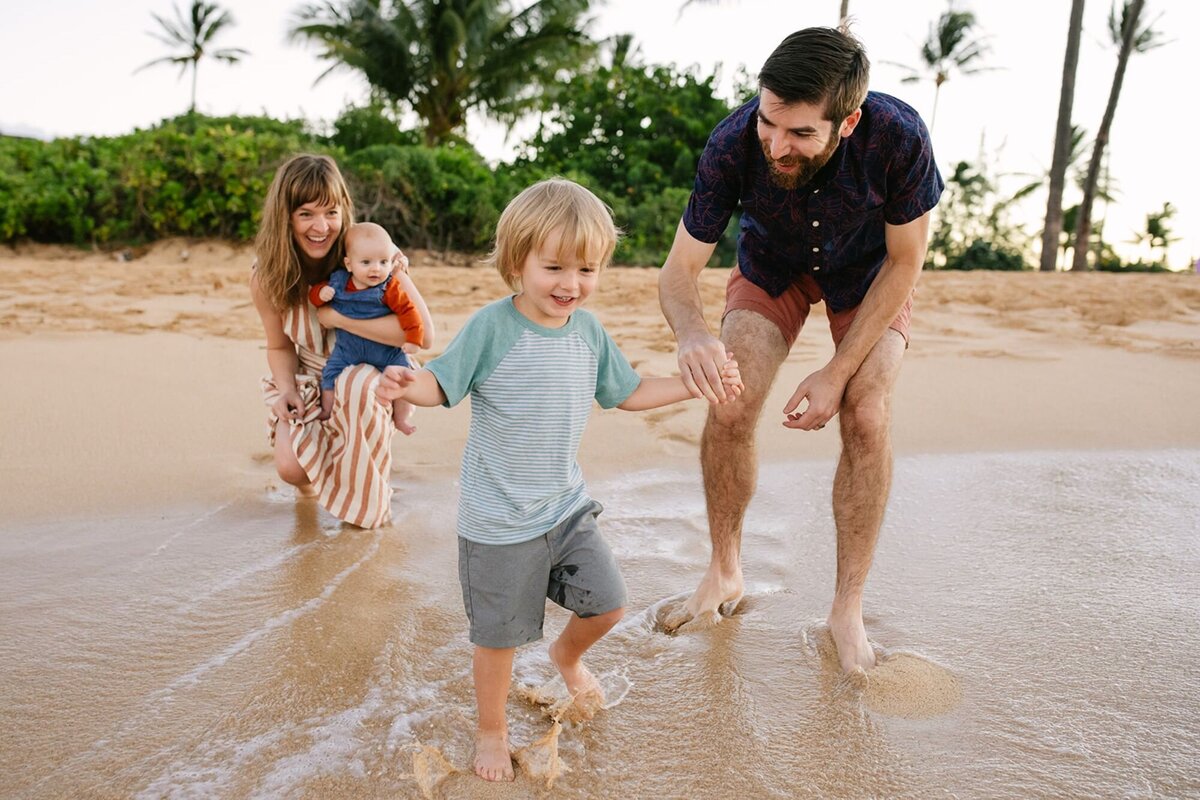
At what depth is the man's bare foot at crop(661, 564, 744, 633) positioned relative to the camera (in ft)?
8.80

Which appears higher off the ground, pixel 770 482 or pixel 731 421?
pixel 731 421

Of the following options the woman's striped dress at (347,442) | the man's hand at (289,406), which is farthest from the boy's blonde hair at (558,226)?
the man's hand at (289,406)

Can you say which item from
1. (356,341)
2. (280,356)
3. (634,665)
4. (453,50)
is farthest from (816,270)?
(453,50)

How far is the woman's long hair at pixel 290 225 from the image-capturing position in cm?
325

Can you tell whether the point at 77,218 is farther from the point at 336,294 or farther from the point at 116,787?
the point at 116,787

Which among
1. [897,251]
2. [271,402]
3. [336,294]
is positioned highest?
[897,251]

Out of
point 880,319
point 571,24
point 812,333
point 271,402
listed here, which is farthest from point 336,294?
point 571,24

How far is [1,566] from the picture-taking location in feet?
9.57

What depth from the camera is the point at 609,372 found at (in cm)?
225

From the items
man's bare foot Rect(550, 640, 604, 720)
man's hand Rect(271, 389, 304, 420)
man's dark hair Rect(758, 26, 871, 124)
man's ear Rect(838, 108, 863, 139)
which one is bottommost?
man's bare foot Rect(550, 640, 604, 720)

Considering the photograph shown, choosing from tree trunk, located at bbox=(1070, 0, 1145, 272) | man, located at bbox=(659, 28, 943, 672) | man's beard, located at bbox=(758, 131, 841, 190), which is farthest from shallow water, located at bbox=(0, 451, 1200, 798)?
tree trunk, located at bbox=(1070, 0, 1145, 272)

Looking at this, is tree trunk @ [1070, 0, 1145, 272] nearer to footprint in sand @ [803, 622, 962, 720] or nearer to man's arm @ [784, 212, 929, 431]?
man's arm @ [784, 212, 929, 431]

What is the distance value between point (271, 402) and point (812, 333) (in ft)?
15.1

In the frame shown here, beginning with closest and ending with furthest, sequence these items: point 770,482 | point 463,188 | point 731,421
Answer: point 731,421, point 770,482, point 463,188
